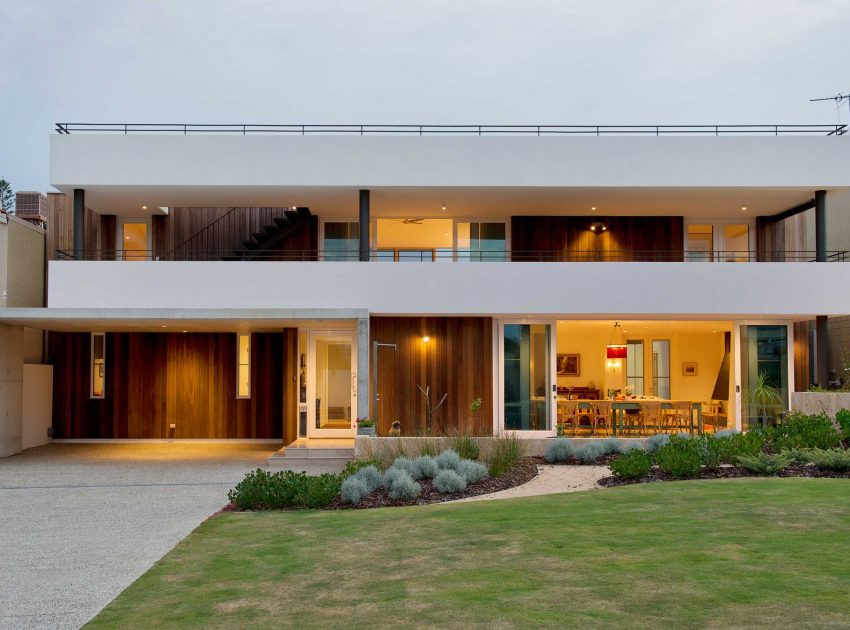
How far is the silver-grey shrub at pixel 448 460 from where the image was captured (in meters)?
A: 11.4

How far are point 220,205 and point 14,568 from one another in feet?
38.3

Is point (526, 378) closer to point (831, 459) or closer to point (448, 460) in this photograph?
point (448, 460)

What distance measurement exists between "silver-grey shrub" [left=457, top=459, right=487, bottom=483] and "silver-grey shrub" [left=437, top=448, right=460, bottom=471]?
16cm

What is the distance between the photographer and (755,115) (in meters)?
75.2

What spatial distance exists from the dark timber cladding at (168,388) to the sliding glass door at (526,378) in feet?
18.7

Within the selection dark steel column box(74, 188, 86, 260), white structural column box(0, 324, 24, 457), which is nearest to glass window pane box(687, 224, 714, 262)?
dark steel column box(74, 188, 86, 260)

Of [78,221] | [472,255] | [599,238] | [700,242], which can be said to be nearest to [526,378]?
[472,255]

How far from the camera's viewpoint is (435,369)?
664 inches

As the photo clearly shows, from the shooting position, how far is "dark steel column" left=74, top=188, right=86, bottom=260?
15.4 metres

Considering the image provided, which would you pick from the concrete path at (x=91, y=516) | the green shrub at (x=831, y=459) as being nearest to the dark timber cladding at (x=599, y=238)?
the concrete path at (x=91, y=516)

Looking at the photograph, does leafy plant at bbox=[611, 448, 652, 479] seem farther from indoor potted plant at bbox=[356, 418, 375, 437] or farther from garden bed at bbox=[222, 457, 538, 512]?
indoor potted plant at bbox=[356, 418, 375, 437]

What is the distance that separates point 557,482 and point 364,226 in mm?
7129

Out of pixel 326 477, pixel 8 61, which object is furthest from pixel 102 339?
pixel 8 61

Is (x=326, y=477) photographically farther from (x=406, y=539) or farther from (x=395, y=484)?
(x=406, y=539)
